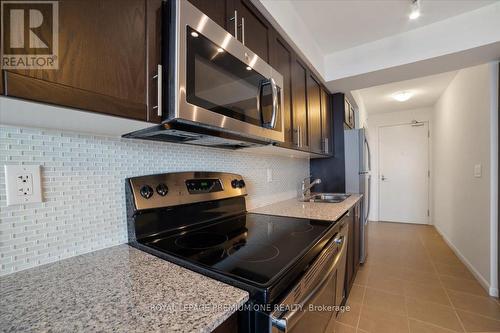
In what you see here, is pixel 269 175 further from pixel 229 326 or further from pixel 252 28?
pixel 229 326

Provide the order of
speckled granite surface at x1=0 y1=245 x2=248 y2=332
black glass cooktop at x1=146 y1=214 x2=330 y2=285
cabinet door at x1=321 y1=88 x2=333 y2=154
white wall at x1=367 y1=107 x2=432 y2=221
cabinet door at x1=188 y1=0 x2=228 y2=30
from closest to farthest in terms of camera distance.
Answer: speckled granite surface at x1=0 y1=245 x2=248 y2=332 → black glass cooktop at x1=146 y1=214 x2=330 y2=285 → cabinet door at x1=188 y1=0 x2=228 y2=30 → cabinet door at x1=321 y1=88 x2=333 y2=154 → white wall at x1=367 y1=107 x2=432 y2=221

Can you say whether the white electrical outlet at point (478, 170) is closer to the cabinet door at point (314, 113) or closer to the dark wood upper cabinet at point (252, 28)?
the cabinet door at point (314, 113)

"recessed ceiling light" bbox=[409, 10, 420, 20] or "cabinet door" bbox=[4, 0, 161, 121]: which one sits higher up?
"recessed ceiling light" bbox=[409, 10, 420, 20]

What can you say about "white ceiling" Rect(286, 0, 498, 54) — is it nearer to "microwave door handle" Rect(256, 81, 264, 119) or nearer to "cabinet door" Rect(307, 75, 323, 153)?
"cabinet door" Rect(307, 75, 323, 153)

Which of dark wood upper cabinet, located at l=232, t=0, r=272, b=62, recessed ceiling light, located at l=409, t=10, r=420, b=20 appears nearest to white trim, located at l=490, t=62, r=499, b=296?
recessed ceiling light, located at l=409, t=10, r=420, b=20

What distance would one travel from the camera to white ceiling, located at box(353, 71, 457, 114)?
10.1 feet

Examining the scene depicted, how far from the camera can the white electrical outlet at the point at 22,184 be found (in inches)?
26.2

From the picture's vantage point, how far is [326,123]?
2492mm

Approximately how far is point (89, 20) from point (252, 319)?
879 mm

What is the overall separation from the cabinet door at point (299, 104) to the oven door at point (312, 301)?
2.61 ft

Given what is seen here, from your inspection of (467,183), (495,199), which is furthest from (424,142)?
(495,199)

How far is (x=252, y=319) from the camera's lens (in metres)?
0.58

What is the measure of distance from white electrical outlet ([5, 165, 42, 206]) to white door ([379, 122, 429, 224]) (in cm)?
548

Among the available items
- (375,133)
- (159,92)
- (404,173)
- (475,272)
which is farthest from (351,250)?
(375,133)
